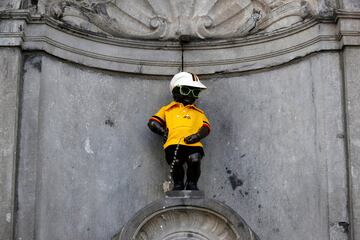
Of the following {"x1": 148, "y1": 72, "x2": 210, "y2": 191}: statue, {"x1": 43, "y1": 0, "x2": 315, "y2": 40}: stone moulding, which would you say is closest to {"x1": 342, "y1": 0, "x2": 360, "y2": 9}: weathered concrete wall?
{"x1": 43, "y1": 0, "x2": 315, "y2": 40}: stone moulding

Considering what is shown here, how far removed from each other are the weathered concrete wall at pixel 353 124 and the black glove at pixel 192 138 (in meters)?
1.41

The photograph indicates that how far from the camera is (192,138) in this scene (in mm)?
9797

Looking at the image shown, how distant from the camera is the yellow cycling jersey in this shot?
32.3 feet

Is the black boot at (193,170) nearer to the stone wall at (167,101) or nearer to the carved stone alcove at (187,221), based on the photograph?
the carved stone alcove at (187,221)

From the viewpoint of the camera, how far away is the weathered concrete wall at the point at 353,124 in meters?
9.26

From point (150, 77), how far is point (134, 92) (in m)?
0.24

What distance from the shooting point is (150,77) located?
10.7 m

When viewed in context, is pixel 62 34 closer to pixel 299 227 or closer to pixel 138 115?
pixel 138 115

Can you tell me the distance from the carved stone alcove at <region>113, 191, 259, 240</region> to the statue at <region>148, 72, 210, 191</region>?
42 centimetres

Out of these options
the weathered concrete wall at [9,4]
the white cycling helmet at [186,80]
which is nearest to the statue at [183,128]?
the white cycling helmet at [186,80]

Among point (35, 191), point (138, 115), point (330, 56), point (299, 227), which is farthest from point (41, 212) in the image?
point (330, 56)

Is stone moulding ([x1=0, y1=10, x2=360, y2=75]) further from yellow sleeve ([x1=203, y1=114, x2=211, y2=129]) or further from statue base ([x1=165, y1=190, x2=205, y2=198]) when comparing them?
statue base ([x1=165, y1=190, x2=205, y2=198])

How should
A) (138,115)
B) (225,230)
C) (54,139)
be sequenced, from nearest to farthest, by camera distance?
(225,230), (54,139), (138,115)

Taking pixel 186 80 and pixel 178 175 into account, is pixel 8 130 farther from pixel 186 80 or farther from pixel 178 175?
pixel 186 80
